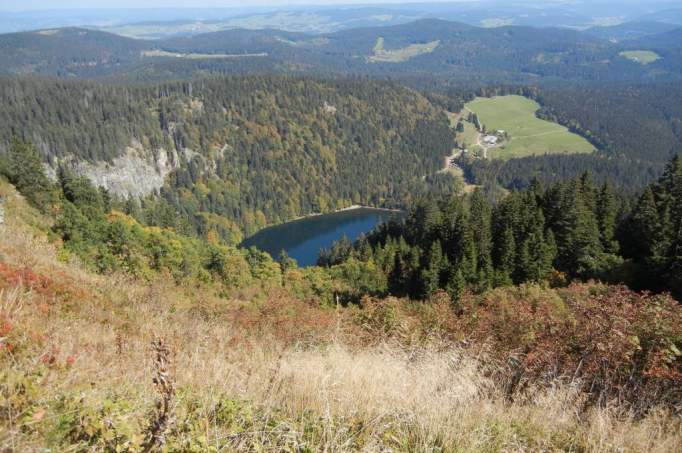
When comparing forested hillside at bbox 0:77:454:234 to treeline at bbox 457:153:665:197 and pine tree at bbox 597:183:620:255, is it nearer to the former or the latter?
treeline at bbox 457:153:665:197

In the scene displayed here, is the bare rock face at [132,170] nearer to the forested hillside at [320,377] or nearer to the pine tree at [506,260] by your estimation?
the pine tree at [506,260]

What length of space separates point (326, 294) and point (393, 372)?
41.2 m

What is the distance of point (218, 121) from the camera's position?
559 feet

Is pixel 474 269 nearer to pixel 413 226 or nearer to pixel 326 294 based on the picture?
pixel 326 294

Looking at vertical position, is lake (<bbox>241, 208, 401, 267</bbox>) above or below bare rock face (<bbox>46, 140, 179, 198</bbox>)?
below

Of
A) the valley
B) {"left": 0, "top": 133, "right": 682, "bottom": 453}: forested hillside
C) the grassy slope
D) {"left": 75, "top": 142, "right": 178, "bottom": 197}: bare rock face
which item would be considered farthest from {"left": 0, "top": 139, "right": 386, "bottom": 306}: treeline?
{"left": 75, "top": 142, "right": 178, "bottom": 197}: bare rock face

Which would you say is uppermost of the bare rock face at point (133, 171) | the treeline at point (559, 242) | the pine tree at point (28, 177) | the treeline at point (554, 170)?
the pine tree at point (28, 177)

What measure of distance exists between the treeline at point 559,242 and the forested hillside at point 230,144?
308 feet

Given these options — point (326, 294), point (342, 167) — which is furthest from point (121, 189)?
point (326, 294)

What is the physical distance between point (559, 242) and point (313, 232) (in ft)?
325

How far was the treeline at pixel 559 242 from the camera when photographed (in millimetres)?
34125

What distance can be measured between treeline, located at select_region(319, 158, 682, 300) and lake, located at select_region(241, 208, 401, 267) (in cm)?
6546

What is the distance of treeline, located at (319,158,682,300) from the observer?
34.1 metres

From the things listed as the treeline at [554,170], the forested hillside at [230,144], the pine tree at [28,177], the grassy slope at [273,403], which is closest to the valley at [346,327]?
the grassy slope at [273,403]
